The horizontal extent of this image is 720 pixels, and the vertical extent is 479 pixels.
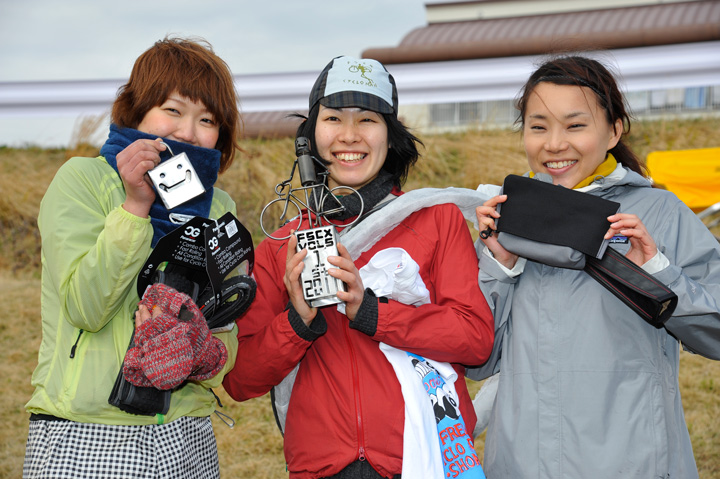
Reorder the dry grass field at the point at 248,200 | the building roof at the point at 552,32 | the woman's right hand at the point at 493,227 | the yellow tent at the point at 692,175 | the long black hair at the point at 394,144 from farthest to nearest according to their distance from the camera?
1. the building roof at the point at 552,32
2. the yellow tent at the point at 692,175
3. the dry grass field at the point at 248,200
4. the long black hair at the point at 394,144
5. the woman's right hand at the point at 493,227

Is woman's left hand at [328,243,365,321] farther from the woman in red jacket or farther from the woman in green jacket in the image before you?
the woman in green jacket

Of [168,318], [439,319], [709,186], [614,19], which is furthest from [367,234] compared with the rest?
[614,19]

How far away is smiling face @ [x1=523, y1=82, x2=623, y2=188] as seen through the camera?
216 cm

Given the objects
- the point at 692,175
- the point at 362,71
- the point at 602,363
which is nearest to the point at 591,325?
the point at 602,363

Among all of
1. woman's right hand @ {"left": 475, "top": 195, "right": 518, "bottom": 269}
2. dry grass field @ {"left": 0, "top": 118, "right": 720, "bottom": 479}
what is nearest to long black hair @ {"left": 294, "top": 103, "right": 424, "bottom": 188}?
woman's right hand @ {"left": 475, "top": 195, "right": 518, "bottom": 269}

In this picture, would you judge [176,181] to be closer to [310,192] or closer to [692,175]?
[310,192]

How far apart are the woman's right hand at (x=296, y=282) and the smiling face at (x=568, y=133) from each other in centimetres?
82

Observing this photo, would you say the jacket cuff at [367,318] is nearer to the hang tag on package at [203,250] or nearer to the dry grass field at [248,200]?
the hang tag on package at [203,250]

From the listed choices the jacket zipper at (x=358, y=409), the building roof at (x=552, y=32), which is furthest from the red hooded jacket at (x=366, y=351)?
the building roof at (x=552, y=32)

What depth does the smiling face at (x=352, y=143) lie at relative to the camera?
2.21m

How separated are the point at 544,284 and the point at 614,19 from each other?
12.4m

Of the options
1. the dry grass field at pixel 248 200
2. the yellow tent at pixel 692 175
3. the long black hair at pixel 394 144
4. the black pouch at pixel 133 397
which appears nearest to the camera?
the black pouch at pixel 133 397

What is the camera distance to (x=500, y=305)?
7.11 ft

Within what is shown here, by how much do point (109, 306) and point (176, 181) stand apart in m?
0.38
